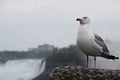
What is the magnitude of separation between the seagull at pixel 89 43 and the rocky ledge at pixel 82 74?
1.03m

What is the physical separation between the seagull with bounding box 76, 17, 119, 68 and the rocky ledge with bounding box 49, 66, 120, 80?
3.36ft

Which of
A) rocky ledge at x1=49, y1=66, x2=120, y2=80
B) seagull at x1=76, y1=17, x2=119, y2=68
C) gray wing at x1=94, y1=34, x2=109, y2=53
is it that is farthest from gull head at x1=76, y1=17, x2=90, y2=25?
rocky ledge at x1=49, y1=66, x2=120, y2=80

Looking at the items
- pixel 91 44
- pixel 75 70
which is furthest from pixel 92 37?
pixel 75 70

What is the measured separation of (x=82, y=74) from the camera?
464cm

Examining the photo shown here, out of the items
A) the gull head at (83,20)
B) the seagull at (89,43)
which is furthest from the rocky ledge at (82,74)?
the gull head at (83,20)

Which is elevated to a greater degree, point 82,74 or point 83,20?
point 83,20

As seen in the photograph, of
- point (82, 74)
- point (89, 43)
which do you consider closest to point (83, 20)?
point (89, 43)

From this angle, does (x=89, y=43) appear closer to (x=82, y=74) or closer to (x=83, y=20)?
(x=83, y=20)

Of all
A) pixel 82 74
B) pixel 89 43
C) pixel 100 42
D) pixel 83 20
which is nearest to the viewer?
pixel 82 74

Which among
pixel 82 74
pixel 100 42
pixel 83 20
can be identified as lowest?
pixel 82 74

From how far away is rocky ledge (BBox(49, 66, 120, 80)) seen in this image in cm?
457

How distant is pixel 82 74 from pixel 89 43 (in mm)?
1372

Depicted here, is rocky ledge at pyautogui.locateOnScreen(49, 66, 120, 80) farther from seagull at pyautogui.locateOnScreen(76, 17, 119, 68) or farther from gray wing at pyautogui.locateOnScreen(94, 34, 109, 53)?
gray wing at pyautogui.locateOnScreen(94, 34, 109, 53)

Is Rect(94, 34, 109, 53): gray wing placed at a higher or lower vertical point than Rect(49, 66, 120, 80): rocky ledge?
higher
